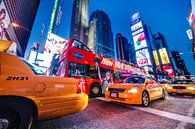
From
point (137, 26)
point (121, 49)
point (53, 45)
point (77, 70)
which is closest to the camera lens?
point (77, 70)

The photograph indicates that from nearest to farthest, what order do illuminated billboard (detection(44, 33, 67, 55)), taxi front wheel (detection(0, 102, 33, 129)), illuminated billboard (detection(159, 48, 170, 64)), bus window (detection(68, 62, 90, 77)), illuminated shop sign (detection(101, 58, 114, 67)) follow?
taxi front wheel (detection(0, 102, 33, 129)) → bus window (detection(68, 62, 90, 77)) → illuminated shop sign (detection(101, 58, 114, 67)) → illuminated billboard (detection(44, 33, 67, 55)) → illuminated billboard (detection(159, 48, 170, 64))

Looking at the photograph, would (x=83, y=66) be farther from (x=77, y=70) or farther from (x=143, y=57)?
(x=143, y=57)

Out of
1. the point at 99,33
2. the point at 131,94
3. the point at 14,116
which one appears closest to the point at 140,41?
the point at 131,94

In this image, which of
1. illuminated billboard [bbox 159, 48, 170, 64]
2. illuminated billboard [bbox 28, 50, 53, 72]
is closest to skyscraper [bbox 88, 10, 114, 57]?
illuminated billboard [bbox 159, 48, 170, 64]

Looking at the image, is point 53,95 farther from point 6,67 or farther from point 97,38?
point 97,38

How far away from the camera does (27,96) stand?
1879mm

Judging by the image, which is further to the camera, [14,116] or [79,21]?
[79,21]

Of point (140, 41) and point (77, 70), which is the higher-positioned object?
point (140, 41)

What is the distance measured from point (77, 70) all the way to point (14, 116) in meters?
5.46

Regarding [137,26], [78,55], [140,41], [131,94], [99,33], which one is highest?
[99,33]

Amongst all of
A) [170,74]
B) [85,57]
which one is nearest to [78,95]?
[85,57]

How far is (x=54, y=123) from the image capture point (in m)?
2.82

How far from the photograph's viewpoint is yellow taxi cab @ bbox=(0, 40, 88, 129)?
174cm

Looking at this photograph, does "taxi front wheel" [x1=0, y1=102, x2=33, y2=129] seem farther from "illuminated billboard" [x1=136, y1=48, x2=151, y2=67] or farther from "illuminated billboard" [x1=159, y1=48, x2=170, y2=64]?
"illuminated billboard" [x1=159, y1=48, x2=170, y2=64]
